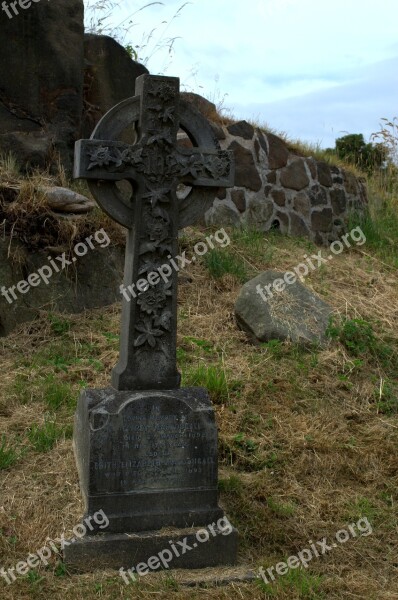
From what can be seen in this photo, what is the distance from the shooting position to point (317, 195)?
31.6ft

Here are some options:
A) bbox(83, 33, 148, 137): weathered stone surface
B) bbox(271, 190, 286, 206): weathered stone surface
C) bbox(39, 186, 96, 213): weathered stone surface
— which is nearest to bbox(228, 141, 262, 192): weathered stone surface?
bbox(271, 190, 286, 206): weathered stone surface

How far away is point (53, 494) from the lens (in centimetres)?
420

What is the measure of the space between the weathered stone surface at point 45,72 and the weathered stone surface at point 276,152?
8.00 ft

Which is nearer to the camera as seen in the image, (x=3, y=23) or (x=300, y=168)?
(x=3, y=23)

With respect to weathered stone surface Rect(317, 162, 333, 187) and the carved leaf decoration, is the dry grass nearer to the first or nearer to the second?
the carved leaf decoration

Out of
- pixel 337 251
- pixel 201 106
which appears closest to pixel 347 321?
pixel 337 251

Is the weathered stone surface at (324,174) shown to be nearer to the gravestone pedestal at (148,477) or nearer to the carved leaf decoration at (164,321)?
the carved leaf decoration at (164,321)

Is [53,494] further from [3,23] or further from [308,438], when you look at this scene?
[3,23]

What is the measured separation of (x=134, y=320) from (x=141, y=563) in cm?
122

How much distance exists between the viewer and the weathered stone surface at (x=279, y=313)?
19.9 ft

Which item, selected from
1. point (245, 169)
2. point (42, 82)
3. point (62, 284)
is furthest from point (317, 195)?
point (62, 284)

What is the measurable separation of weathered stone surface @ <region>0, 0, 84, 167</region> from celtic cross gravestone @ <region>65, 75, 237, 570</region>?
12.8 feet

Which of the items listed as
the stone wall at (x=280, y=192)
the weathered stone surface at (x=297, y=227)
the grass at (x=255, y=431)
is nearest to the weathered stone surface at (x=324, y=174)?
the stone wall at (x=280, y=192)

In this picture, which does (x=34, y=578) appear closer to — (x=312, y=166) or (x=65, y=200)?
(x=65, y=200)
